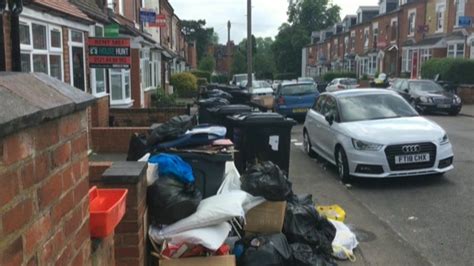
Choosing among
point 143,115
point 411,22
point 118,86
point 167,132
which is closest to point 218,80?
point 411,22

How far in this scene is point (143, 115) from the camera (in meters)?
13.2

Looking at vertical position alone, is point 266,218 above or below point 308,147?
above

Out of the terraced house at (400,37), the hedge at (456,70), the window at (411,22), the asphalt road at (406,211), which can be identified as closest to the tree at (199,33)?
the terraced house at (400,37)

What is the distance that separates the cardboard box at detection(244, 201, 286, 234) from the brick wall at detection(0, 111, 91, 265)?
2423 mm

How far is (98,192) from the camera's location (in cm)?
316

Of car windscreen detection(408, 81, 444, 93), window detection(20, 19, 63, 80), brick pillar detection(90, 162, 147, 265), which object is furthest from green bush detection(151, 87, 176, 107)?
brick pillar detection(90, 162, 147, 265)

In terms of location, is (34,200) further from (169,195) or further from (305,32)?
(305,32)

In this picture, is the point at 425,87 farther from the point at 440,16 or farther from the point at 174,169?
the point at 174,169

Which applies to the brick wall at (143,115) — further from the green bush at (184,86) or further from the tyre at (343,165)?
the green bush at (184,86)

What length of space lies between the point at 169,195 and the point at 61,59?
7.76 metres

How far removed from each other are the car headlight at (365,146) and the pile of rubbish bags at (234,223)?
3.00 meters

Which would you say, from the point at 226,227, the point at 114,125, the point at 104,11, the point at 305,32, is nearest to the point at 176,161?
→ the point at 226,227

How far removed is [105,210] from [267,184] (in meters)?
2.14

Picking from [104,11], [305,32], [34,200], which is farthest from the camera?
[305,32]
